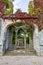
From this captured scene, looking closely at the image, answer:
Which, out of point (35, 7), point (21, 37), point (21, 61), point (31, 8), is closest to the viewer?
point (21, 61)

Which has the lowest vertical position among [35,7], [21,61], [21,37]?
[21,61]

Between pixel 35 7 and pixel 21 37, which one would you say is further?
pixel 21 37

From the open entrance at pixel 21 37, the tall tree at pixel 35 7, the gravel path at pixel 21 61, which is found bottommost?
the gravel path at pixel 21 61

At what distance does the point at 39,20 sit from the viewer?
43.2 ft

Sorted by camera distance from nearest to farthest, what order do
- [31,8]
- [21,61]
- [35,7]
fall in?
1. [21,61]
2. [35,7]
3. [31,8]

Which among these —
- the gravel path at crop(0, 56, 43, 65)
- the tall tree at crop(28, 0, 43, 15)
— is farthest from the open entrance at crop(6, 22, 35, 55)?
the gravel path at crop(0, 56, 43, 65)

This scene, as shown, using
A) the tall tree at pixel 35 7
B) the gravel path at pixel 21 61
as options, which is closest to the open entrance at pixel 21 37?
the tall tree at pixel 35 7

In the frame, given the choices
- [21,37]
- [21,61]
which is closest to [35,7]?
[21,61]

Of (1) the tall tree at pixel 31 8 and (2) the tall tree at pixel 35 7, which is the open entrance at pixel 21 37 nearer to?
(1) the tall tree at pixel 31 8

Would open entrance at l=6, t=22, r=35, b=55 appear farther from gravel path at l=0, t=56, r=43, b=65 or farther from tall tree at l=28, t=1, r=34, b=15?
gravel path at l=0, t=56, r=43, b=65

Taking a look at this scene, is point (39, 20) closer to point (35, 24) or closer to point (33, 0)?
point (35, 24)

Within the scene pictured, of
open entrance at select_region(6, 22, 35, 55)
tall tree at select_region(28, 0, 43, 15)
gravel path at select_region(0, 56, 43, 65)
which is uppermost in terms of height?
tall tree at select_region(28, 0, 43, 15)

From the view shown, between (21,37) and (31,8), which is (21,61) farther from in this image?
(21,37)

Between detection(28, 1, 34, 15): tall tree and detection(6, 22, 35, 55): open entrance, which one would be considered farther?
detection(6, 22, 35, 55): open entrance
